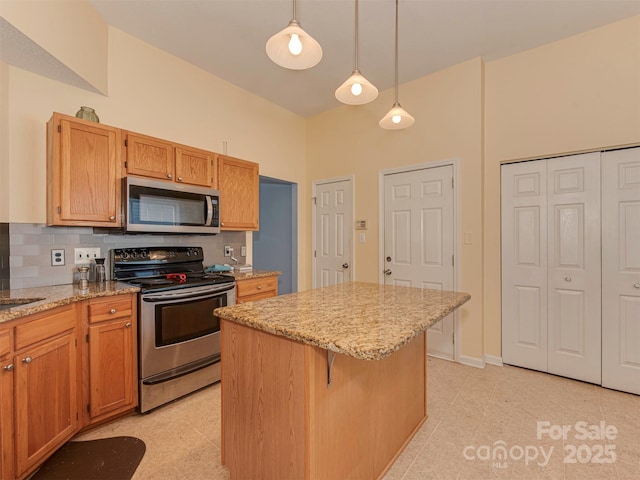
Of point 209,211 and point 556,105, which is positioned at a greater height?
point 556,105

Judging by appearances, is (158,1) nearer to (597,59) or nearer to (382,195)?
(382,195)

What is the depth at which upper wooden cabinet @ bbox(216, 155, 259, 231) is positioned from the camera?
3119mm

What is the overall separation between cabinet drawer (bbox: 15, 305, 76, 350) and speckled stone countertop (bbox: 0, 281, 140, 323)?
0.16 ft

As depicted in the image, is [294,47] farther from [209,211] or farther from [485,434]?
[485,434]

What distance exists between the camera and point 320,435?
1243 mm

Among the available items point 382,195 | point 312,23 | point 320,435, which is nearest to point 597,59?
point 382,195

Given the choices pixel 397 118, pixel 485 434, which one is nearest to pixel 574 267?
pixel 485 434

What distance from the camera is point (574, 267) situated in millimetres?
2758

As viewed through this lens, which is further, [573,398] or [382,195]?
[382,195]

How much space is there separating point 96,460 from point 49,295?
40.4 inches

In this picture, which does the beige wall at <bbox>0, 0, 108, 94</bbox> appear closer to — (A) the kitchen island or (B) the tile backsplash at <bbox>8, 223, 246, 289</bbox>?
(B) the tile backsplash at <bbox>8, 223, 246, 289</bbox>

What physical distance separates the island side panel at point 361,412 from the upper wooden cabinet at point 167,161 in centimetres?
217

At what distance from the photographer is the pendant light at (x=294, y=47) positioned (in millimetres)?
1430

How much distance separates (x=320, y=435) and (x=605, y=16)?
12.1ft
